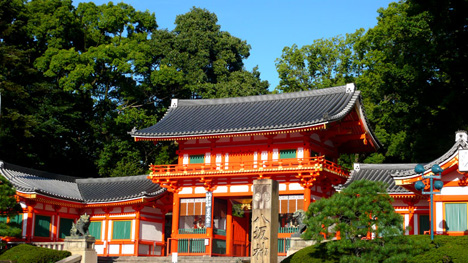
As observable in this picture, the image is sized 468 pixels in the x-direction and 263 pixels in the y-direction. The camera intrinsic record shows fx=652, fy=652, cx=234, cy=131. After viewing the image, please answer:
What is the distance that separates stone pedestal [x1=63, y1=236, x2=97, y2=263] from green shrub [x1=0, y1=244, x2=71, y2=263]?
0.74 meters

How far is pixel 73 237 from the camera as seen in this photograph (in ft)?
99.4

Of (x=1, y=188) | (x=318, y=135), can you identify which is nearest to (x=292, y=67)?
(x=318, y=135)

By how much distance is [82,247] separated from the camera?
29938 millimetres

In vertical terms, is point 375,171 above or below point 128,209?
above

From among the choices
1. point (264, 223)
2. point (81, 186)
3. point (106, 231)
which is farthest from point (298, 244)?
point (81, 186)

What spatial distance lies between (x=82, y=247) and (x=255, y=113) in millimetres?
13611

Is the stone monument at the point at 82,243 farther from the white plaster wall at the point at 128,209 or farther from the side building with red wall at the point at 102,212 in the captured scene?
the white plaster wall at the point at 128,209

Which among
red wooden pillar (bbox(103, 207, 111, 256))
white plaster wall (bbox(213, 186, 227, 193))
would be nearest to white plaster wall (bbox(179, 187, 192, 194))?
white plaster wall (bbox(213, 186, 227, 193))

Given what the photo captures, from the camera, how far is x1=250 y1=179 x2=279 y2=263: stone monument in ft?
70.8

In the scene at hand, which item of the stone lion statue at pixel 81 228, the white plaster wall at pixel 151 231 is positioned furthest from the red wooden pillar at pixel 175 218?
the stone lion statue at pixel 81 228

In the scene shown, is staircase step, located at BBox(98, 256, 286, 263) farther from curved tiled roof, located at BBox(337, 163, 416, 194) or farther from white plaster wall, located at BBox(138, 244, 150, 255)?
curved tiled roof, located at BBox(337, 163, 416, 194)

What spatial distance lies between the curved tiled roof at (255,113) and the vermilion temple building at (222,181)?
0.07m

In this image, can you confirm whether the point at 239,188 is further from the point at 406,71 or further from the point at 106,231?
the point at 406,71

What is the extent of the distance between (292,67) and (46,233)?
2721 cm
